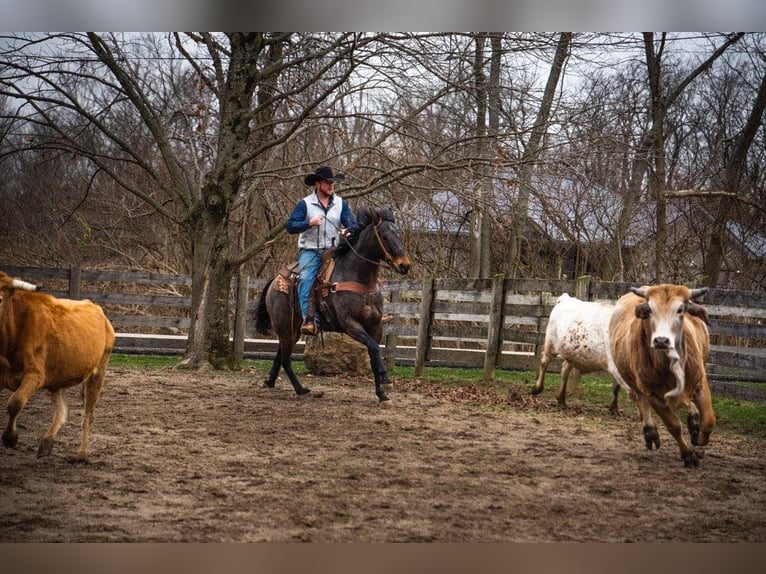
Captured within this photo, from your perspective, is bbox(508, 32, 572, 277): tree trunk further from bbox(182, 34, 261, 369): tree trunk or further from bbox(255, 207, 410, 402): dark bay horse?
bbox(182, 34, 261, 369): tree trunk

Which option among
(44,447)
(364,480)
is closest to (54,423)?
(44,447)

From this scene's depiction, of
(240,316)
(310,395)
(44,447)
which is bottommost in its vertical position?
(44,447)

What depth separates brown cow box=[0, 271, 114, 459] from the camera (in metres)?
A: 4.11

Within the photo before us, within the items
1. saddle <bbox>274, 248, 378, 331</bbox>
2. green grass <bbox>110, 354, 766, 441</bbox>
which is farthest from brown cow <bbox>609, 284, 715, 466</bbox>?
saddle <bbox>274, 248, 378, 331</bbox>

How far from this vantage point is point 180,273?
10523 millimetres

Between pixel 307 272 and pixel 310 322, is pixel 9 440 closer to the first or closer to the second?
pixel 310 322

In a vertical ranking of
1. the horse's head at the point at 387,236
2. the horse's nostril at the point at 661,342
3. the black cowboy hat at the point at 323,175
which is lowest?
the horse's nostril at the point at 661,342

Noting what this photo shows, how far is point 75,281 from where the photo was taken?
23.9 ft

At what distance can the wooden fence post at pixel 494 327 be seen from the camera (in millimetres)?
8594

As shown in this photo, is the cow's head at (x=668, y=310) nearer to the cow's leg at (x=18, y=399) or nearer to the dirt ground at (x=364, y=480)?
the dirt ground at (x=364, y=480)

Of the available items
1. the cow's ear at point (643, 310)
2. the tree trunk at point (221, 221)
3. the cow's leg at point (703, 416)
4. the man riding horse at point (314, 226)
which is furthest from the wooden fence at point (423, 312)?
the cow's ear at point (643, 310)

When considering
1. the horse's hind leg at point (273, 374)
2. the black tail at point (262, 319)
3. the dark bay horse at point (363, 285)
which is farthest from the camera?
the black tail at point (262, 319)

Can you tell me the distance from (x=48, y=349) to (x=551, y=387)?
16.6 ft

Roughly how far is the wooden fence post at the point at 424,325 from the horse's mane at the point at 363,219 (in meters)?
2.71
